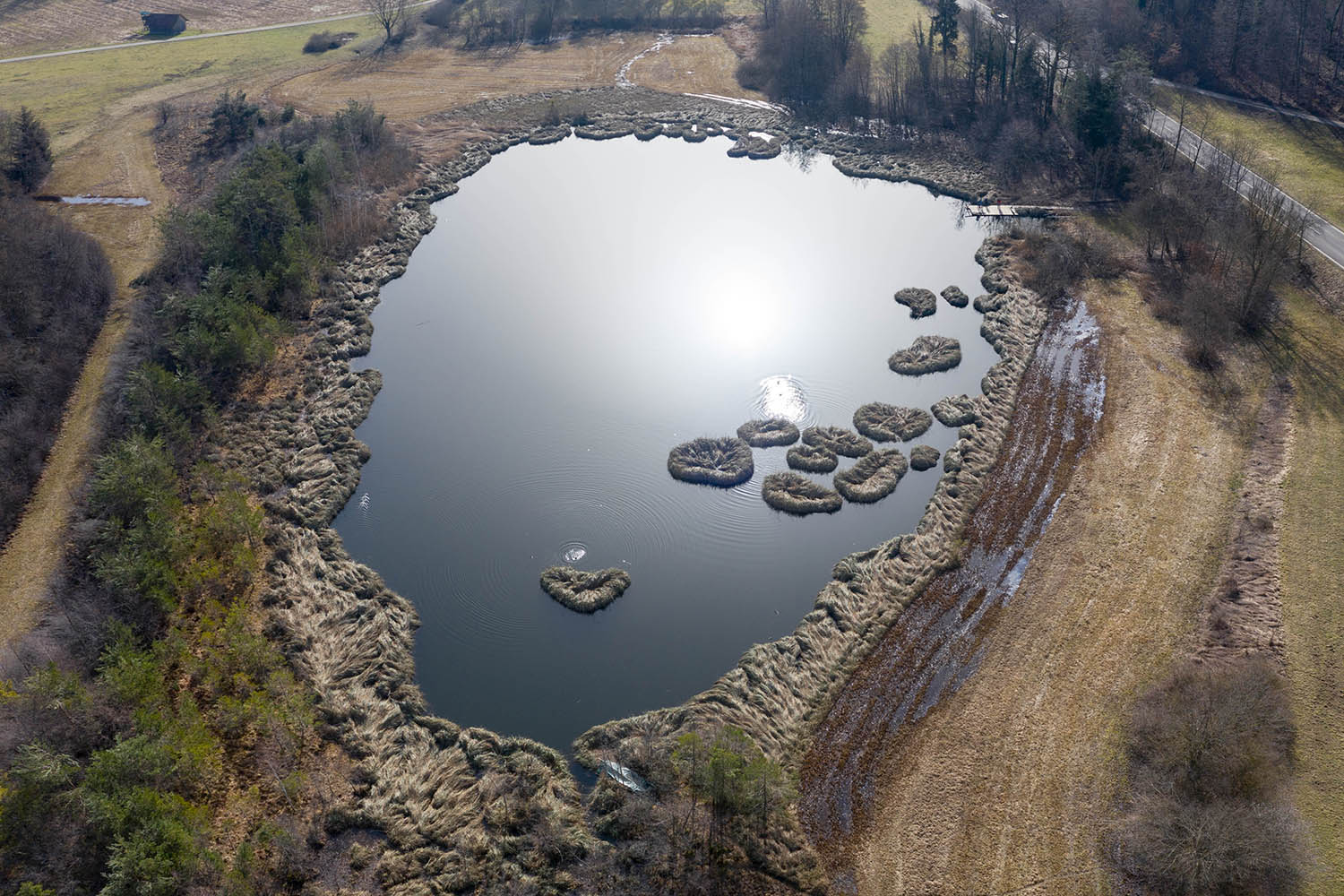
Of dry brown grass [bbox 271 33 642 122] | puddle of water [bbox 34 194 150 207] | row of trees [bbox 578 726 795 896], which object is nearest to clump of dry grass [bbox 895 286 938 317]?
row of trees [bbox 578 726 795 896]

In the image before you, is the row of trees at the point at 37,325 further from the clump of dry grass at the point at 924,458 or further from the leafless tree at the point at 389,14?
the leafless tree at the point at 389,14

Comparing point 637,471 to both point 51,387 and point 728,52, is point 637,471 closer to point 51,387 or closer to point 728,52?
point 51,387

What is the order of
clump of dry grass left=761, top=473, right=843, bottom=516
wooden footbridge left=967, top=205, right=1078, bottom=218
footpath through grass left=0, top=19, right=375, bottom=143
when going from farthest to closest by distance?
footpath through grass left=0, top=19, right=375, bottom=143 → wooden footbridge left=967, top=205, right=1078, bottom=218 → clump of dry grass left=761, top=473, right=843, bottom=516

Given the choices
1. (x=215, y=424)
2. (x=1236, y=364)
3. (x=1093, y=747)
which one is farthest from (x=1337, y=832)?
(x=215, y=424)

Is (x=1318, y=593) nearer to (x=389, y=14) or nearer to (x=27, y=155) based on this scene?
(x=27, y=155)

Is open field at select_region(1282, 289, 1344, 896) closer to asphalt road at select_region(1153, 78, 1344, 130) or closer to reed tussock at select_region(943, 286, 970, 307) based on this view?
reed tussock at select_region(943, 286, 970, 307)

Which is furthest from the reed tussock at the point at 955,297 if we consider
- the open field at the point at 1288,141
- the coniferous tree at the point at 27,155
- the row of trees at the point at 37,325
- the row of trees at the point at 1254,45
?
the coniferous tree at the point at 27,155

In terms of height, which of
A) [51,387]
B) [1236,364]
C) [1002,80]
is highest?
[1002,80]

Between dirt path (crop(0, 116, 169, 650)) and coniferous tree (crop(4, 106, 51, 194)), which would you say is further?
coniferous tree (crop(4, 106, 51, 194))
